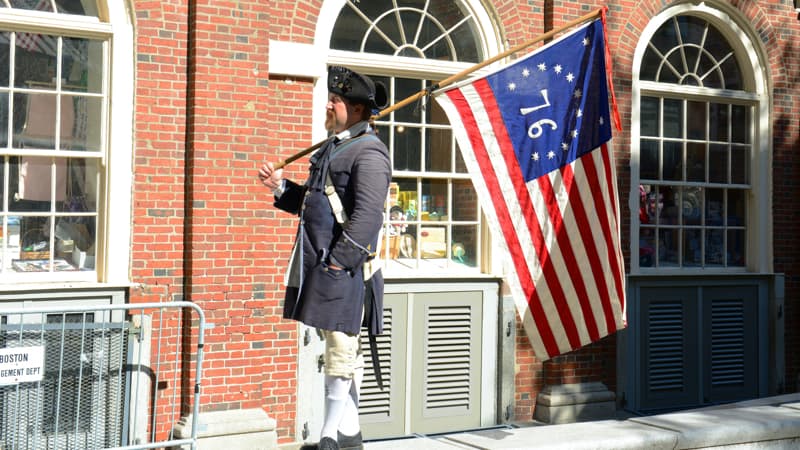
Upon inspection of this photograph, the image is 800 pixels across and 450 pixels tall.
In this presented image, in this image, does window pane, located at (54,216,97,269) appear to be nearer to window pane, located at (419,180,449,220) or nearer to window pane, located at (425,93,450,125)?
window pane, located at (419,180,449,220)

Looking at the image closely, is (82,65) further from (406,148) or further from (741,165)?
(741,165)

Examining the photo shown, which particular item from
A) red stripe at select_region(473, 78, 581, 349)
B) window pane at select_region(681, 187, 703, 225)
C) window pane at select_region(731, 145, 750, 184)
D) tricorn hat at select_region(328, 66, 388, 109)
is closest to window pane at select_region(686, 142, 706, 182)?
window pane at select_region(681, 187, 703, 225)

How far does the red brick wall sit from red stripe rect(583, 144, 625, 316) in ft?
8.98

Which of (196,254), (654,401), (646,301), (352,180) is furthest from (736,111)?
(352,180)

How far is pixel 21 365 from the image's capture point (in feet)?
21.3

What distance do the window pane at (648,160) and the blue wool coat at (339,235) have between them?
5633 mm

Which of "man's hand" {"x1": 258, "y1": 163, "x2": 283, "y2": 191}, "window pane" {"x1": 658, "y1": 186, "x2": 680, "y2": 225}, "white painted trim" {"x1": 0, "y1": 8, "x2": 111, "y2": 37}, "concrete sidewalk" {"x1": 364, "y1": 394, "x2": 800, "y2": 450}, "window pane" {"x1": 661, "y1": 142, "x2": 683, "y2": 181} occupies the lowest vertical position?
"concrete sidewalk" {"x1": 364, "y1": 394, "x2": 800, "y2": 450}

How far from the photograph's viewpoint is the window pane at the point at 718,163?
36.0 feet

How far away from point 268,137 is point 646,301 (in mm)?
4383

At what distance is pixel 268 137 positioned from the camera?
8.35 m

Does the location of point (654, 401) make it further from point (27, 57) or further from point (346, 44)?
point (27, 57)

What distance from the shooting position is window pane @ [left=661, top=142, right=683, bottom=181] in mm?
10656

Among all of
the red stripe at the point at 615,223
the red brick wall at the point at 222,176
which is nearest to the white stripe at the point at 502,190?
the red stripe at the point at 615,223

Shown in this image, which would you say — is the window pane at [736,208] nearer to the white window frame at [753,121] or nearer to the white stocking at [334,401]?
the white window frame at [753,121]
